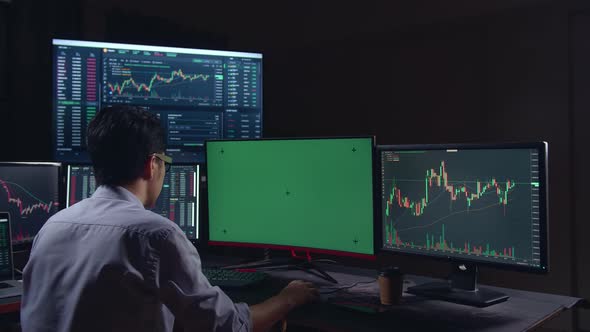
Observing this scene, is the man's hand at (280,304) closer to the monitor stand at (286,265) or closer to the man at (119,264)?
the man at (119,264)

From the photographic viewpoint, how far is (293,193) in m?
2.04

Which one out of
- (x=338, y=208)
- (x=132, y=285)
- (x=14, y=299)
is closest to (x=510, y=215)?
(x=338, y=208)

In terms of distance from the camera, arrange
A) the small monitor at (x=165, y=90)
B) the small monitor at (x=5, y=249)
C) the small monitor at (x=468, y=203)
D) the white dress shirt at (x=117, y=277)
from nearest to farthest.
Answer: the white dress shirt at (x=117, y=277) → the small monitor at (x=468, y=203) → the small monitor at (x=5, y=249) → the small monitor at (x=165, y=90)

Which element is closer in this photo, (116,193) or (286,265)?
(116,193)

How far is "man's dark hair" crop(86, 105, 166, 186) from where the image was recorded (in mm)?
1266

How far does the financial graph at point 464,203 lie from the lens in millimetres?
1518

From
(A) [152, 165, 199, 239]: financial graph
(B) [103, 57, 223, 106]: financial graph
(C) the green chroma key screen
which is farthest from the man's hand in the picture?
(B) [103, 57, 223, 106]: financial graph

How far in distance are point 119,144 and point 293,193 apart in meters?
0.90

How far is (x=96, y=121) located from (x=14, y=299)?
78 centimetres

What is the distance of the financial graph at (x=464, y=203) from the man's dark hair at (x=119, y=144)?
0.87 m

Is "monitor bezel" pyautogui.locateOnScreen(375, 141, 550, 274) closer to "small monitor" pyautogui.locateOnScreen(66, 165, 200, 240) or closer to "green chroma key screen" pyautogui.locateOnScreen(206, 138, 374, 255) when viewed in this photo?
"green chroma key screen" pyautogui.locateOnScreen(206, 138, 374, 255)

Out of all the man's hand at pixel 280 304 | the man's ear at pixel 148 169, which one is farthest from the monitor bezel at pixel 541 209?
the man's ear at pixel 148 169

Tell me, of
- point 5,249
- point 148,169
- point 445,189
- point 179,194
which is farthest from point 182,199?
point 445,189

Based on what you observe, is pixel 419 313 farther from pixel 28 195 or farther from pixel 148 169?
pixel 28 195
